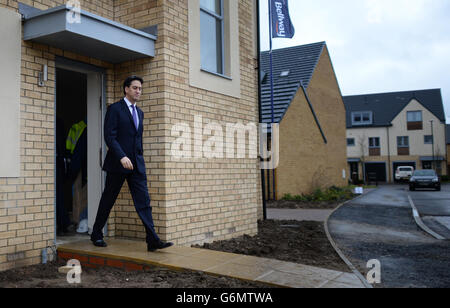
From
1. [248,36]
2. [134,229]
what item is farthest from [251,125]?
[134,229]

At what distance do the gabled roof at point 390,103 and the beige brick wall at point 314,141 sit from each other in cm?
2101

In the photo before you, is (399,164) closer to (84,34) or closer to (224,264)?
(224,264)

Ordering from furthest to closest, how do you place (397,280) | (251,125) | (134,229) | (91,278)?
(251,125), (134,229), (397,280), (91,278)

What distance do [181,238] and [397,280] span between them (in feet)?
9.49

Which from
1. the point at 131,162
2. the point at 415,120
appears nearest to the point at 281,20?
the point at 131,162

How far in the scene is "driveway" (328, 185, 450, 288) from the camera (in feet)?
16.8

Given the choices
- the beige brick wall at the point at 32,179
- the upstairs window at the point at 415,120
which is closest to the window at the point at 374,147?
the upstairs window at the point at 415,120

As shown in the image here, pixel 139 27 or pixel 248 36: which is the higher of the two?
pixel 248 36

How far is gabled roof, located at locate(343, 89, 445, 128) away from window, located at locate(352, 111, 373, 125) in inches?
18.8

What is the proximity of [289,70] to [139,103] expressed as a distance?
2043cm

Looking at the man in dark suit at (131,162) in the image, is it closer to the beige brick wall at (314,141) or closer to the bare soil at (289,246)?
the bare soil at (289,246)

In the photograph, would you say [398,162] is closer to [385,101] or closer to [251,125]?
[385,101]

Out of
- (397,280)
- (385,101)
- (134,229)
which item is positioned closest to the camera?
(397,280)
